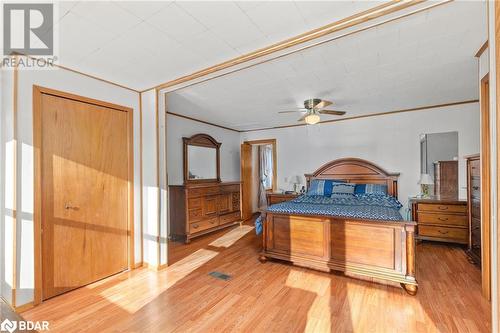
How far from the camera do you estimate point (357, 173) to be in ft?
15.9

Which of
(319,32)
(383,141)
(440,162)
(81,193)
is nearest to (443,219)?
(440,162)

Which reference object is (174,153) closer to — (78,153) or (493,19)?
(78,153)

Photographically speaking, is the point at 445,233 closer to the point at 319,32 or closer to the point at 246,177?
the point at 319,32

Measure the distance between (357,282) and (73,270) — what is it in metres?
3.10

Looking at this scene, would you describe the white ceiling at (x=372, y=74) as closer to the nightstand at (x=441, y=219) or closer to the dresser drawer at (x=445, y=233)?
the nightstand at (x=441, y=219)

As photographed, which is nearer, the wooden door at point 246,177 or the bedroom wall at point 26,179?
the bedroom wall at point 26,179

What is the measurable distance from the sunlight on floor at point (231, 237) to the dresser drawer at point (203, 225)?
35 centimetres

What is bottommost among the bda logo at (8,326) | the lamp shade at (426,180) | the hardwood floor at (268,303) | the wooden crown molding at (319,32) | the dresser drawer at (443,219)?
the hardwood floor at (268,303)

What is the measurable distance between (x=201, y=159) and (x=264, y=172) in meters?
2.69

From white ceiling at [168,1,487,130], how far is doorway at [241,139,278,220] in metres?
1.66

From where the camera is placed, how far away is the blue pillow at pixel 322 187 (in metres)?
4.65

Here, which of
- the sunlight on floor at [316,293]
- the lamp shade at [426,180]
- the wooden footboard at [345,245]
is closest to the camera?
the sunlight on floor at [316,293]

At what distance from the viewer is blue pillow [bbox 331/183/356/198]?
14.7 ft

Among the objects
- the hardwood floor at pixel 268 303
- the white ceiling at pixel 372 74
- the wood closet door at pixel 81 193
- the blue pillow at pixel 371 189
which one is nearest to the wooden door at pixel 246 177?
the white ceiling at pixel 372 74
